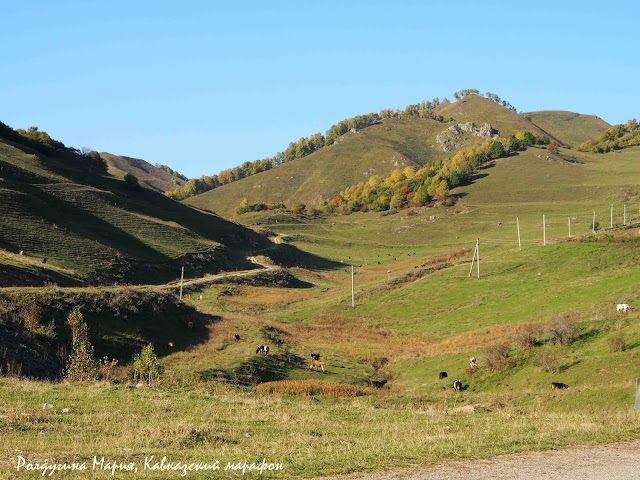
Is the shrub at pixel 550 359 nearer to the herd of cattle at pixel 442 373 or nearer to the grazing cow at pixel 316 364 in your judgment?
the herd of cattle at pixel 442 373

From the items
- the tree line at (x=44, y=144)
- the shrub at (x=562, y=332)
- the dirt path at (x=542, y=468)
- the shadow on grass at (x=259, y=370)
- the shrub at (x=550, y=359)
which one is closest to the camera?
the dirt path at (x=542, y=468)

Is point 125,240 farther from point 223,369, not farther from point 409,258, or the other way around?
point 223,369

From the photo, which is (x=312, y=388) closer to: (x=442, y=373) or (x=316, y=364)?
(x=316, y=364)

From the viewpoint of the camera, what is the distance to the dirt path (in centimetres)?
1317

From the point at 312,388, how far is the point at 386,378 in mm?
9556

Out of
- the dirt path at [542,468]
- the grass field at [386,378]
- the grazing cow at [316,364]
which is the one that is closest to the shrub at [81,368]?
the grass field at [386,378]

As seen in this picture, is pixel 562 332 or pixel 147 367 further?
pixel 562 332

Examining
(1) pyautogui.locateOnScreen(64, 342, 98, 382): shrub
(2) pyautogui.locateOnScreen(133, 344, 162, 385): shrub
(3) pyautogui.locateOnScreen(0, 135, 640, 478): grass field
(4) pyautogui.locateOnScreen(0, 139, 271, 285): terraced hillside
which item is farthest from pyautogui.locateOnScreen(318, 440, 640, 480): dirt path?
(4) pyautogui.locateOnScreen(0, 139, 271, 285): terraced hillside

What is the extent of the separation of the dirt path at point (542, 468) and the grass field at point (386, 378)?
2.01 ft

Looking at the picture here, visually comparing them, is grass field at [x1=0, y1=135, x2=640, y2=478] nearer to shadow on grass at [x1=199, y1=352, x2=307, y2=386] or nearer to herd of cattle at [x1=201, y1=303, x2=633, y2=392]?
shadow on grass at [x1=199, y1=352, x2=307, y2=386]

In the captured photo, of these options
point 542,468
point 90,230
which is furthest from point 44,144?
point 542,468

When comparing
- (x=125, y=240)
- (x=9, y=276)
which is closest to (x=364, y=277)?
(x=125, y=240)

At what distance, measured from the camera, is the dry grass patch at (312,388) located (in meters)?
34.1

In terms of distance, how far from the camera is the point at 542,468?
45.9 ft
